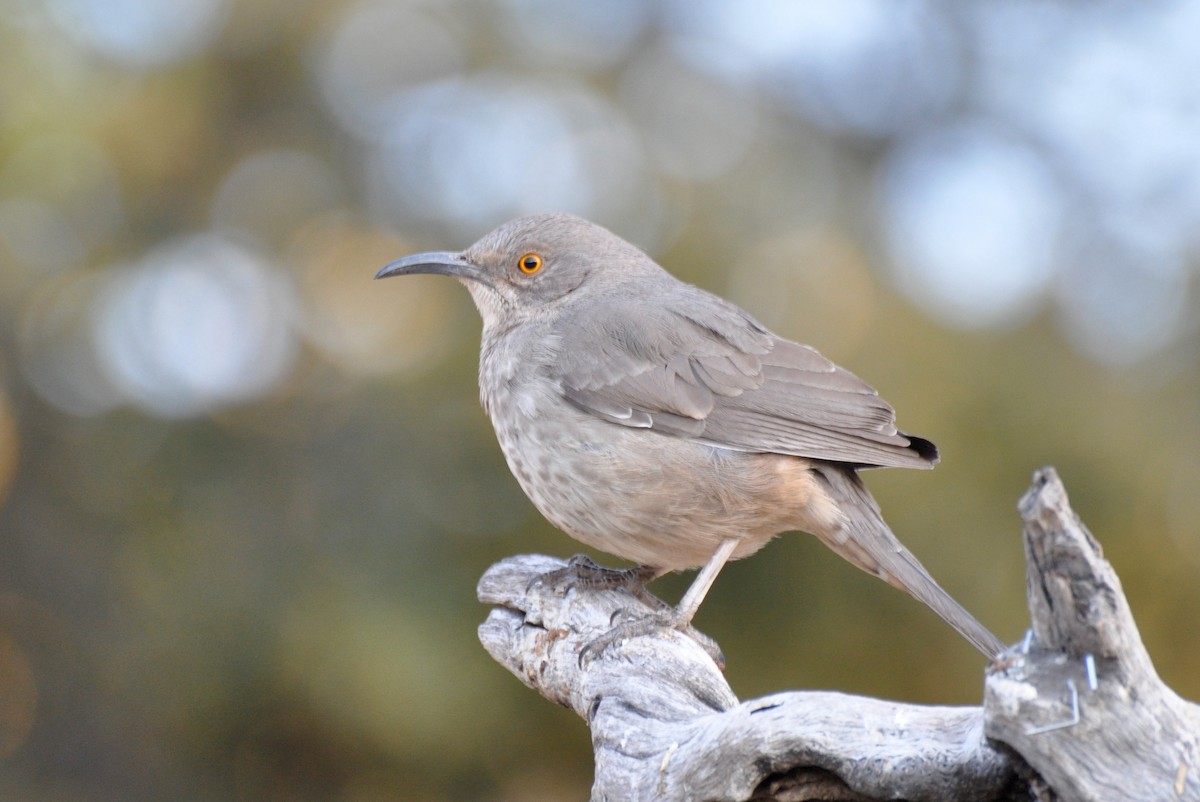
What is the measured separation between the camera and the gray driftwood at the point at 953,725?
214cm

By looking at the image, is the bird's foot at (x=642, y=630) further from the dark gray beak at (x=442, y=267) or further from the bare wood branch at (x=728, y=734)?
the dark gray beak at (x=442, y=267)

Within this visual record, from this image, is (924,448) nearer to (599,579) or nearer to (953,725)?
(599,579)

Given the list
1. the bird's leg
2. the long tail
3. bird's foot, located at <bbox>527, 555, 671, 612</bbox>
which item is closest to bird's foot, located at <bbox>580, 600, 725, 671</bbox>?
the bird's leg

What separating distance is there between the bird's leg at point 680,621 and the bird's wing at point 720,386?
411mm

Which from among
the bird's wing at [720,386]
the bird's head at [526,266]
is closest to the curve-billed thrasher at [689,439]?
the bird's wing at [720,386]

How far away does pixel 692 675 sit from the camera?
3623mm

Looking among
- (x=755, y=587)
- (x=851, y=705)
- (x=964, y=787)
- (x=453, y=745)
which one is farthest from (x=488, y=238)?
(x=964, y=787)

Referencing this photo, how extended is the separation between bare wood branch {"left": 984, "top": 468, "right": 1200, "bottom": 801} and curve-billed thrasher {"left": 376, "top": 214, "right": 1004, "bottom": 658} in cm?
137

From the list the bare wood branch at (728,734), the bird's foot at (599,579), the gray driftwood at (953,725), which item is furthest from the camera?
the bird's foot at (599,579)

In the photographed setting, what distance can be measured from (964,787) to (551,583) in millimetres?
2042

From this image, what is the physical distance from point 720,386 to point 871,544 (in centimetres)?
75

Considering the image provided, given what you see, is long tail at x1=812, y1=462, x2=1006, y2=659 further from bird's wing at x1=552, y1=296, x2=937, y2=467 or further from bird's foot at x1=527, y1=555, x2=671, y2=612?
bird's foot at x1=527, y1=555, x2=671, y2=612

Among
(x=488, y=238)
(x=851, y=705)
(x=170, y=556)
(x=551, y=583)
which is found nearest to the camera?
(x=851, y=705)

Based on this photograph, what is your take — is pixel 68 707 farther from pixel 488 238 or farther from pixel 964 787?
pixel 964 787
